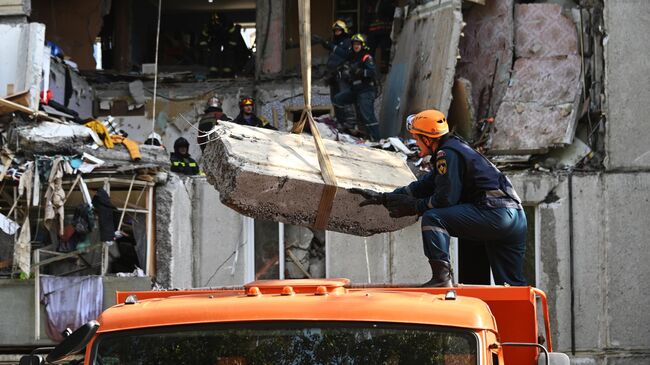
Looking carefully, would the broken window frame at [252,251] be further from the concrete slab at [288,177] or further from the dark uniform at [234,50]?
the concrete slab at [288,177]

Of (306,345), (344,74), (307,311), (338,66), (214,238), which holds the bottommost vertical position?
(306,345)

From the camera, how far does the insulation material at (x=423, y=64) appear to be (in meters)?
18.0

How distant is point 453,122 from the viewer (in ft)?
61.6

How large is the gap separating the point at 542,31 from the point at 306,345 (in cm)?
1400

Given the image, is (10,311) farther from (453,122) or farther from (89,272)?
(453,122)

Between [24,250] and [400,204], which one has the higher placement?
[400,204]

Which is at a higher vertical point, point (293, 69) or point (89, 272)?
point (293, 69)

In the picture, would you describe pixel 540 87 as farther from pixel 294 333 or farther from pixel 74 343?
pixel 74 343

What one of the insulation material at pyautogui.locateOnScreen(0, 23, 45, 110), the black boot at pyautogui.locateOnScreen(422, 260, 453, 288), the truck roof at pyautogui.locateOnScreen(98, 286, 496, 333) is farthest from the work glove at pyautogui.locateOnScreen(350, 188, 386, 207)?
the insulation material at pyautogui.locateOnScreen(0, 23, 45, 110)

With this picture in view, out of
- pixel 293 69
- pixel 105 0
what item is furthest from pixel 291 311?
pixel 105 0

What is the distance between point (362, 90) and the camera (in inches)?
710

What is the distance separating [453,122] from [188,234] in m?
4.51

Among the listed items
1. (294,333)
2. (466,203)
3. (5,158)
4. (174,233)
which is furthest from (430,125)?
(5,158)

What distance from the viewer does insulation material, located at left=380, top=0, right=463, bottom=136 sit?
18047mm
